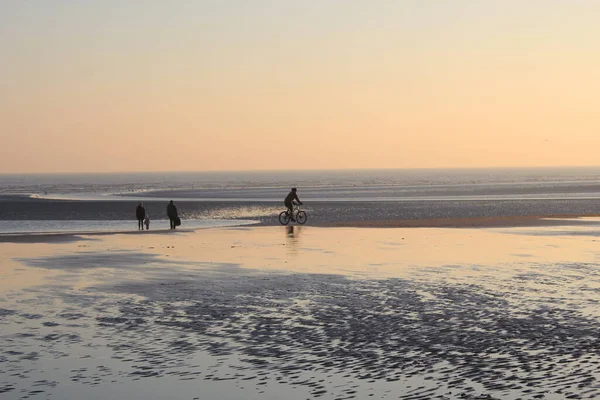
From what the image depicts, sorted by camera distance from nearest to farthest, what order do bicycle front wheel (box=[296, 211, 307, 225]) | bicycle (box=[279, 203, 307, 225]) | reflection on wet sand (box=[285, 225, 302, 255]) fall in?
reflection on wet sand (box=[285, 225, 302, 255]) < bicycle (box=[279, 203, 307, 225]) < bicycle front wheel (box=[296, 211, 307, 225])

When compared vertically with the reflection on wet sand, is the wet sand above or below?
above

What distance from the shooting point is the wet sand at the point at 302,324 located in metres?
10.3

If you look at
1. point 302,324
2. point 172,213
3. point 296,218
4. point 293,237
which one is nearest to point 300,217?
point 296,218

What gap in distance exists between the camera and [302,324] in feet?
47.2

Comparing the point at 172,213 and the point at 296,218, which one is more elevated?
the point at 172,213

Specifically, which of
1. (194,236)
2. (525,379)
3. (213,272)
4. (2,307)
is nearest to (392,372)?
(525,379)

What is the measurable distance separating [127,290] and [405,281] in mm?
6311

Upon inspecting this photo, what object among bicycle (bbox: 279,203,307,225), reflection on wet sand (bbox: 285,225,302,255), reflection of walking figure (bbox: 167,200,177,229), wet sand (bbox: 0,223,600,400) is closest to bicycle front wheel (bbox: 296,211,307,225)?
bicycle (bbox: 279,203,307,225)

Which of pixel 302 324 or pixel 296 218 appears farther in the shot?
pixel 296 218

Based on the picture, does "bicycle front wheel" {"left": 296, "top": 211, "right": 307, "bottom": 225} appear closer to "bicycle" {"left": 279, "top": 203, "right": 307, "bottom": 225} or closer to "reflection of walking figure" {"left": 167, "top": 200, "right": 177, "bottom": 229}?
"bicycle" {"left": 279, "top": 203, "right": 307, "bottom": 225}

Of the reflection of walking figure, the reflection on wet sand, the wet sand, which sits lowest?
the reflection on wet sand

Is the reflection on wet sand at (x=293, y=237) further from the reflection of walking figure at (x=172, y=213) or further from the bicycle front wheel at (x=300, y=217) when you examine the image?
the reflection of walking figure at (x=172, y=213)

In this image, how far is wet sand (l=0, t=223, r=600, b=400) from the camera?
405 inches

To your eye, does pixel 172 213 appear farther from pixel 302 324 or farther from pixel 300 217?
pixel 302 324
